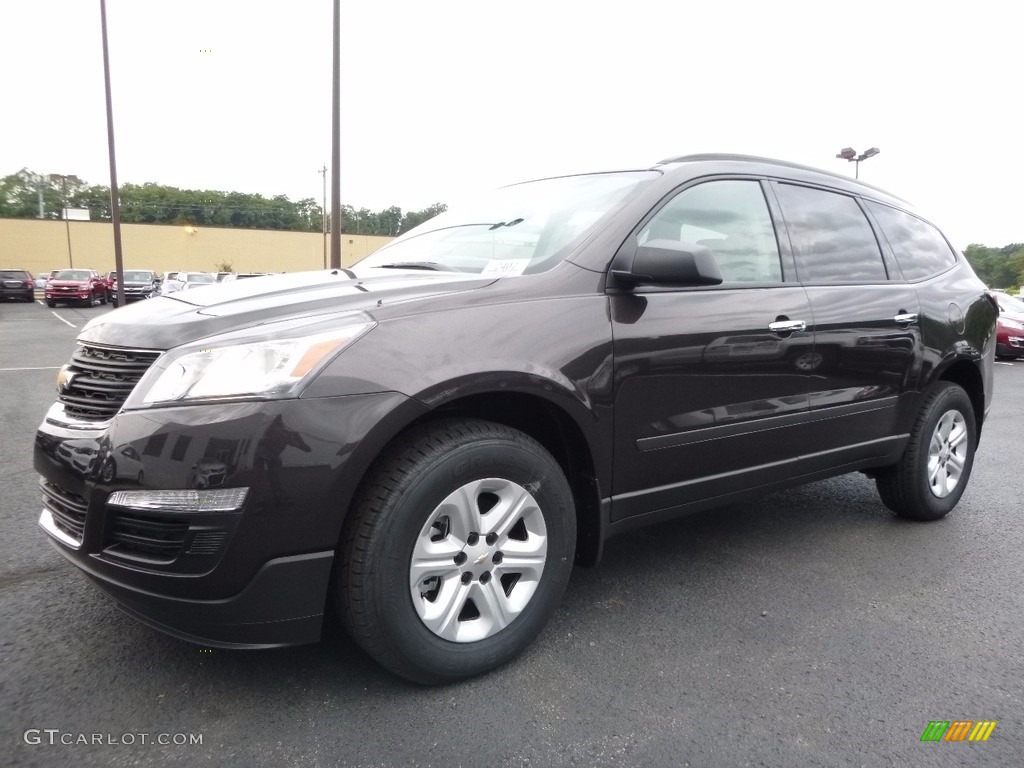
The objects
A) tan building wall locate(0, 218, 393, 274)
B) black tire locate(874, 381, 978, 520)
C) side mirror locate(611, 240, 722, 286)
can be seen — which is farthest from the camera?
tan building wall locate(0, 218, 393, 274)

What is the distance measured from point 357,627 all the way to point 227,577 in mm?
387

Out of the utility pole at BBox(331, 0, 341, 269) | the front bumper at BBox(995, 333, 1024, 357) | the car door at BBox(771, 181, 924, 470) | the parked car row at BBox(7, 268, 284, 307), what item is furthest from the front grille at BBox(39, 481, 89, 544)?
the parked car row at BBox(7, 268, 284, 307)

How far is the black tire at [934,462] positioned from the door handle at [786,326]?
120 centimetres

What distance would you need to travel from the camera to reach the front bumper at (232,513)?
6.08 ft

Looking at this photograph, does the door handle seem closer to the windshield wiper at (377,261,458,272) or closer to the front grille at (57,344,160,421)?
the windshield wiper at (377,261,458,272)

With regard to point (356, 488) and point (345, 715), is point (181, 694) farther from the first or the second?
point (356, 488)

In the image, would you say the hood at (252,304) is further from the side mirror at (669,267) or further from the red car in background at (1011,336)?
the red car in background at (1011,336)

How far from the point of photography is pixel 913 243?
3924 mm

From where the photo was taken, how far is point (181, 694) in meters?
2.12

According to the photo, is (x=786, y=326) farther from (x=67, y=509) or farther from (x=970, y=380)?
(x=67, y=509)

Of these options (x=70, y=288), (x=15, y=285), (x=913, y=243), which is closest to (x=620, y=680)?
(x=913, y=243)

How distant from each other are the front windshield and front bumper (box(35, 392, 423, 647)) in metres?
0.94

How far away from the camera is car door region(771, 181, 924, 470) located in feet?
10.5

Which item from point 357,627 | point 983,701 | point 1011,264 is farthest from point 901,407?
point 1011,264
